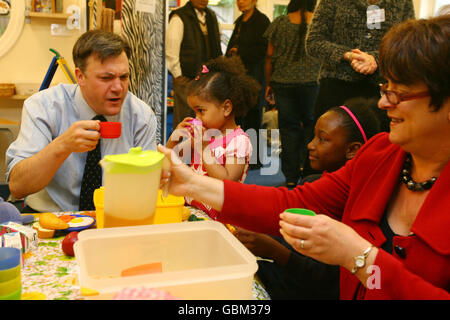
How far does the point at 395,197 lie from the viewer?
116 cm

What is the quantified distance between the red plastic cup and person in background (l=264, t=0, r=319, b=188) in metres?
2.62

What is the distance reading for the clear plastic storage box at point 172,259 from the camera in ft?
2.40

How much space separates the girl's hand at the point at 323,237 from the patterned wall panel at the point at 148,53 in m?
2.45

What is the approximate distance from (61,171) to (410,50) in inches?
52.6

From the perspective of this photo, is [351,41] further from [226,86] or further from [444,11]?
[444,11]

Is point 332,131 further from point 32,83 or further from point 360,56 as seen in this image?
point 32,83

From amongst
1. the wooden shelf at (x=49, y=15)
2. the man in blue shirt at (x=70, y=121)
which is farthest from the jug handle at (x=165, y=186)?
the wooden shelf at (x=49, y=15)

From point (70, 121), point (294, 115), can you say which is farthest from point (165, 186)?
point (294, 115)

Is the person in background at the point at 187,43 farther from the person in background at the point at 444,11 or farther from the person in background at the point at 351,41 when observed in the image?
the person in background at the point at 444,11

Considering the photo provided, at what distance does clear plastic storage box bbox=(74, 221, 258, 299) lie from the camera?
2.40 feet

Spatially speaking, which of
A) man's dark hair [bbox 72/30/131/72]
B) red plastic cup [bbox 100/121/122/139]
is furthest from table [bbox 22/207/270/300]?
man's dark hair [bbox 72/30/131/72]

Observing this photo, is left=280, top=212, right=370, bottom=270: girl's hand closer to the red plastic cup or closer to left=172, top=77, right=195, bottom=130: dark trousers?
the red plastic cup

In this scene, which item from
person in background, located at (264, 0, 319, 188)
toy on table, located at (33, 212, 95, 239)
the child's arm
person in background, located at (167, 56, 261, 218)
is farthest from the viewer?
person in background, located at (264, 0, 319, 188)

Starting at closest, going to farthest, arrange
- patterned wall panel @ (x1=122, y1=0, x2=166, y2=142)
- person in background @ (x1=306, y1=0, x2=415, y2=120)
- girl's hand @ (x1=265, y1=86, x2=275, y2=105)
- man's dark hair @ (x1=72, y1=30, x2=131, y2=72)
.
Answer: man's dark hair @ (x1=72, y1=30, x2=131, y2=72) < person in background @ (x1=306, y1=0, x2=415, y2=120) < patterned wall panel @ (x1=122, y1=0, x2=166, y2=142) < girl's hand @ (x1=265, y1=86, x2=275, y2=105)
